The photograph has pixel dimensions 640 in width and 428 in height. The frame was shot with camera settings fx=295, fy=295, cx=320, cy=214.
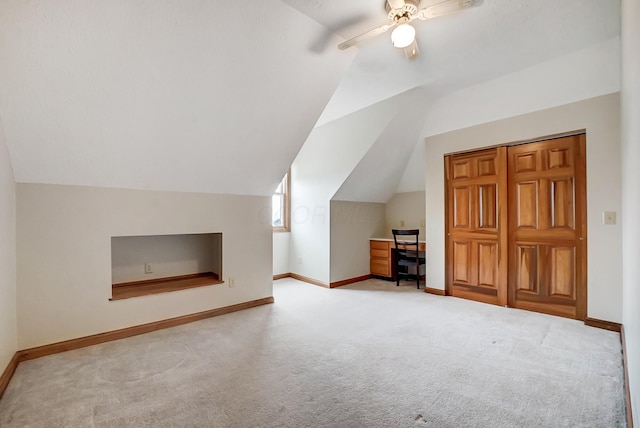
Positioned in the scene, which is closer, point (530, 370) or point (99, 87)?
point (99, 87)

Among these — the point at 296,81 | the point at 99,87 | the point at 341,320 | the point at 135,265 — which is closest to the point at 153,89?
the point at 99,87

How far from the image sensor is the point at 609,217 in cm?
281

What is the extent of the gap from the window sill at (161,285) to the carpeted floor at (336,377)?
0.41 m

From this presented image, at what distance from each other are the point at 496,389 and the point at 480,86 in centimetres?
334

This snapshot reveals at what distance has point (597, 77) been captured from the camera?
288 cm

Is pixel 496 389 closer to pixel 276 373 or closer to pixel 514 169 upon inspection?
pixel 276 373

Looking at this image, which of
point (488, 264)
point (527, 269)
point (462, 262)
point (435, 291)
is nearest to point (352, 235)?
point (435, 291)

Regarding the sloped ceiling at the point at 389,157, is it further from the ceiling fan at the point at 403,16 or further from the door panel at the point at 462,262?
the ceiling fan at the point at 403,16

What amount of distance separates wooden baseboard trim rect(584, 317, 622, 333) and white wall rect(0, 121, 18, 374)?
4.88 metres

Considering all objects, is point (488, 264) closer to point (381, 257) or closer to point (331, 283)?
point (381, 257)

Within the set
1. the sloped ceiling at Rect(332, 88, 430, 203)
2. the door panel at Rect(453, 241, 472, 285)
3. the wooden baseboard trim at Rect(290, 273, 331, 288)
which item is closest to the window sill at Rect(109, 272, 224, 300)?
the wooden baseboard trim at Rect(290, 273, 331, 288)

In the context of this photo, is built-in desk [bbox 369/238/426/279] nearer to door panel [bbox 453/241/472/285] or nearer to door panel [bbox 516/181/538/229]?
door panel [bbox 453/241/472/285]

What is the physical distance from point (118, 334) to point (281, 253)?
9.40 feet

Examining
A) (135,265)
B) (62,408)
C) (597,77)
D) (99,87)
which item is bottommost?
(62,408)
